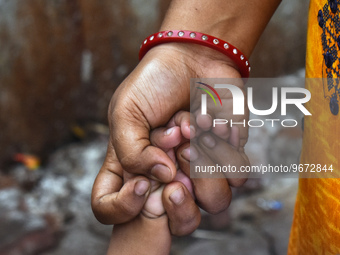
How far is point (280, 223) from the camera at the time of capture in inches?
76.3

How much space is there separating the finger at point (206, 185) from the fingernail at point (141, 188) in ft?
0.33

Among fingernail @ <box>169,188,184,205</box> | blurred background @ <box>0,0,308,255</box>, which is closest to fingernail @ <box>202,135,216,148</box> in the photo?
fingernail @ <box>169,188,184,205</box>

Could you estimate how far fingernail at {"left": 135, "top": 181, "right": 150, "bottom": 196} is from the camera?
0.82m

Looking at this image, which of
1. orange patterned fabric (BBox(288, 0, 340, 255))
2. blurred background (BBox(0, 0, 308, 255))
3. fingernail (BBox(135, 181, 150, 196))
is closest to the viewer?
orange patterned fabric (BBox(288, 0, 340, 255))

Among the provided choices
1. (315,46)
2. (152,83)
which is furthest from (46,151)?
(315,46)

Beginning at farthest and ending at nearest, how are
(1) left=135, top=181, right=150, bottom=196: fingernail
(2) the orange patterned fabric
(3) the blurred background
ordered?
1. (3) the blurred background
2. (1) left=135, top=181, right=150, bottom=196: fingernail
3. (2) the orange patterned fabric

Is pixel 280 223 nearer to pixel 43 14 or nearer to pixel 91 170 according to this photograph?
pixel 91 170

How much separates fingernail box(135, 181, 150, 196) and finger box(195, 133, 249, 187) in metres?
0.14

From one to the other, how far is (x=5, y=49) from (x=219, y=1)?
150 centimetres

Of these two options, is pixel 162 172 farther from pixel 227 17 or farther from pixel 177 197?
pixel 227 17

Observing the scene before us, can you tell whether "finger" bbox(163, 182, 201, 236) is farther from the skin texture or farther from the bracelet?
the bracelet

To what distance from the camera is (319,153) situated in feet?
2.31

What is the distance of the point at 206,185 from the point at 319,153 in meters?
0.24

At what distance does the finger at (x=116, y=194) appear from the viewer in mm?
834
